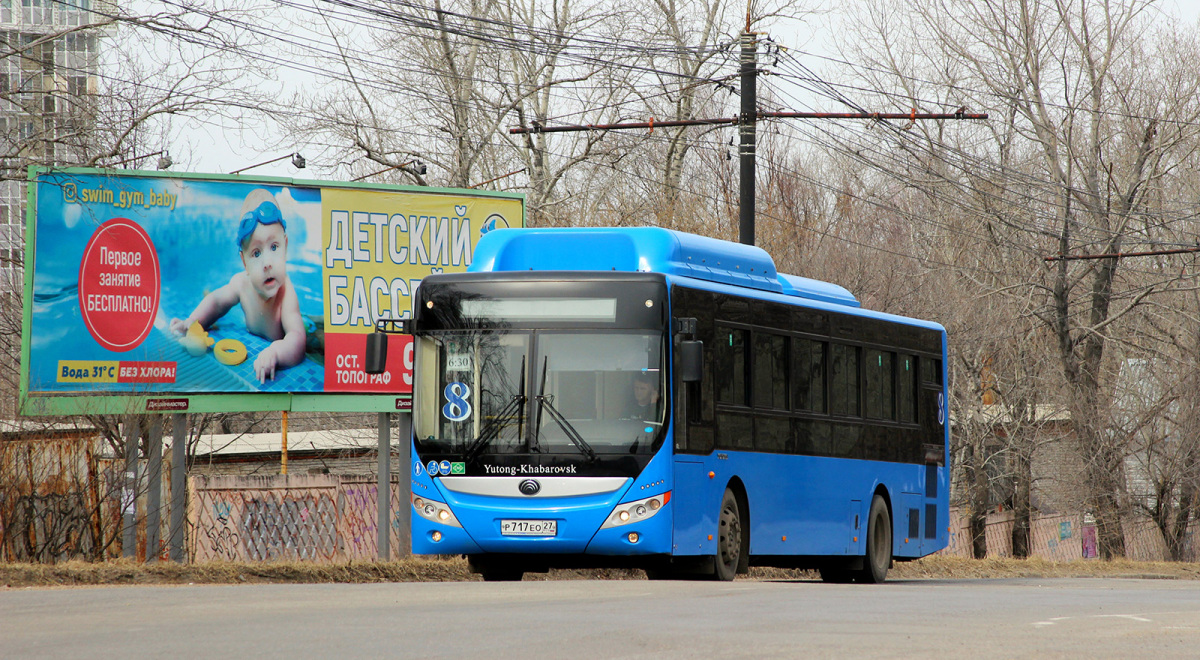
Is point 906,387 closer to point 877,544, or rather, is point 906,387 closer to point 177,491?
point 877,544

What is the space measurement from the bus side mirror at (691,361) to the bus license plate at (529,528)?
1.73 m

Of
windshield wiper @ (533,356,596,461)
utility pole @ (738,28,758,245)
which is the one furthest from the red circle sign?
utility pole @ (738,28,758,245)

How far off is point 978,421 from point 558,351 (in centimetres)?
2330

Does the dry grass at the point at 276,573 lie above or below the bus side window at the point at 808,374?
below

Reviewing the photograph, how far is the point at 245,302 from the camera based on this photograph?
64.8 ft

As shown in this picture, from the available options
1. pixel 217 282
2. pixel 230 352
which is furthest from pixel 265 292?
pixel 230 352

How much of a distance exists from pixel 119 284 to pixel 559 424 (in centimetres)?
738

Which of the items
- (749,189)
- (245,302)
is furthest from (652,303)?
(749,189)

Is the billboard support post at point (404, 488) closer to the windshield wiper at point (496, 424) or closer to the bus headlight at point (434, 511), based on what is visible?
the bus headlight at point (434, 511)

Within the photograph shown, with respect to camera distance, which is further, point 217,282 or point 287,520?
point 287,520

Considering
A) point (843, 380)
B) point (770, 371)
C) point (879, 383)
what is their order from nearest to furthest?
point (770, 371) < point (843, 380) < point (879, 383)

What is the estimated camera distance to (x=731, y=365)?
15.5 m

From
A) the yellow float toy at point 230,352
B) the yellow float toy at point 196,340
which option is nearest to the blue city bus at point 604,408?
the yellow float toy at point 230,352

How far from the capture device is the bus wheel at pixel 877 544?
18.6 meters
